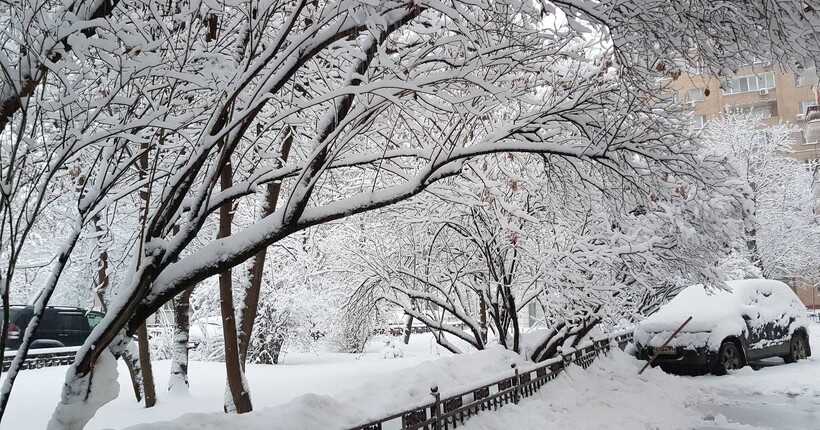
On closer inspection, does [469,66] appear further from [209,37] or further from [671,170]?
[209,37]

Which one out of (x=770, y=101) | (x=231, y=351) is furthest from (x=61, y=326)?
(x=770, y=101)

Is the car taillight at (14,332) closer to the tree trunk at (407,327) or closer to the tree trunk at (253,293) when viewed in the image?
the tree trunk at (253,293)

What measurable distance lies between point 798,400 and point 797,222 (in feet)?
81.0

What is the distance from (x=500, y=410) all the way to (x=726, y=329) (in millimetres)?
6950

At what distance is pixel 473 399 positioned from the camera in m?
7.07

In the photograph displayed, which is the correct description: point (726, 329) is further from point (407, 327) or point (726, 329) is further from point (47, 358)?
point (47, 358)

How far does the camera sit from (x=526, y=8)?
4004 millimetres

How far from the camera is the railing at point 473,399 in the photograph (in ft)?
18.5

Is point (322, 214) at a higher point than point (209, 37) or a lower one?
lower

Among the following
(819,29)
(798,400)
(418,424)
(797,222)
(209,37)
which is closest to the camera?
(819,29)

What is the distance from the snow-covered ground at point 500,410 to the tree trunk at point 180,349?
0.30 metres

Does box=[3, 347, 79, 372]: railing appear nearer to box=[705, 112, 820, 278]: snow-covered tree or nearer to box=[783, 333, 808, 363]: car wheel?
box=[783, 333, 808, 363]: car wheel

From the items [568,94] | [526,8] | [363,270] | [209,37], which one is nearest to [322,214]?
[526,8]

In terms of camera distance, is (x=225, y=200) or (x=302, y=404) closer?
(x=225, y=200)
